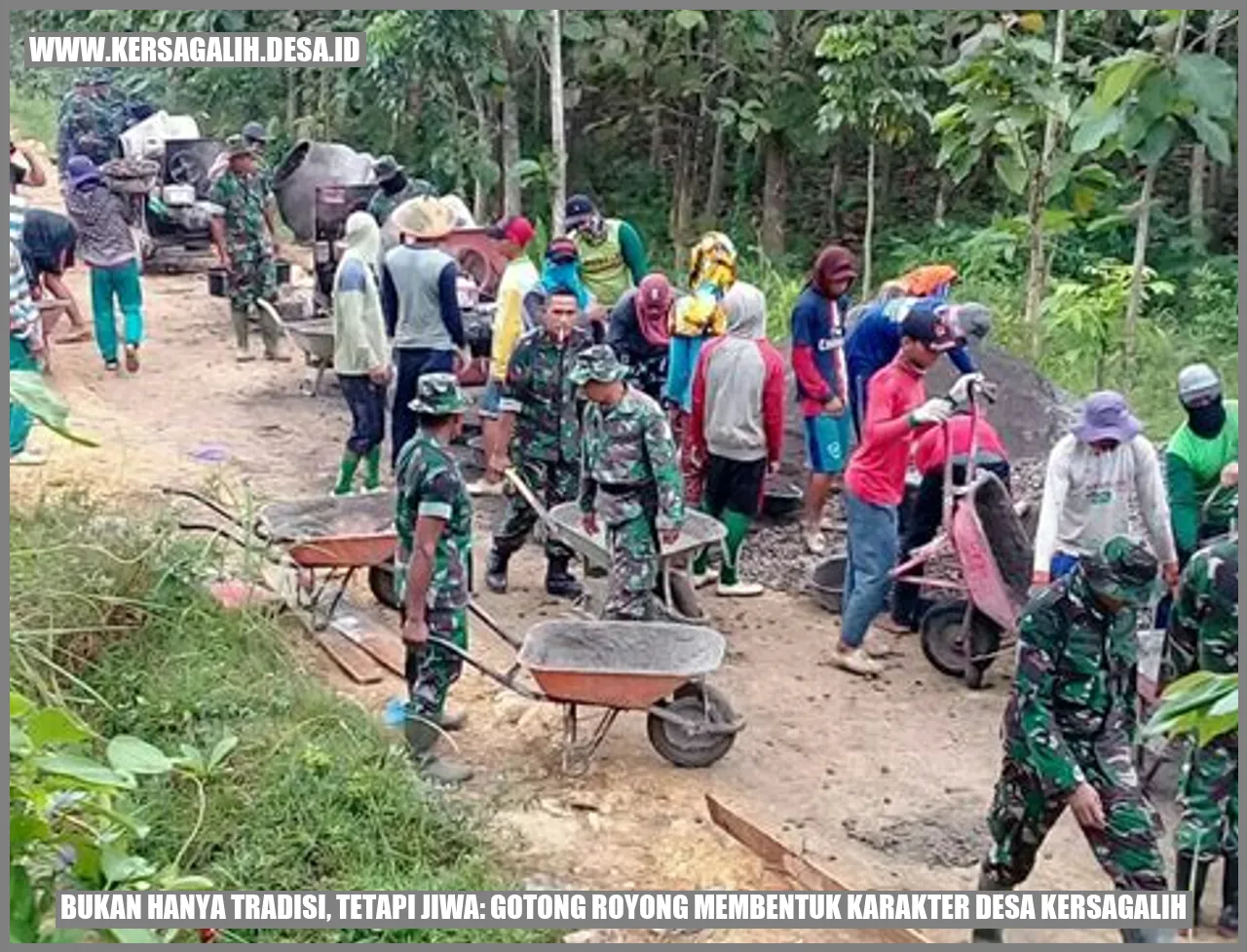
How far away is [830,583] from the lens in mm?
8508

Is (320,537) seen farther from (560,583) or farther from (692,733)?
(692,733)

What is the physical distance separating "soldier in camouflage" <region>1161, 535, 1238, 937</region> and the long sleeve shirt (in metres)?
1.06

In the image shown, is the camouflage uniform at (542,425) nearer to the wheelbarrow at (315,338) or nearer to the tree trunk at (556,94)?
the wheelbarrow at (315,338)

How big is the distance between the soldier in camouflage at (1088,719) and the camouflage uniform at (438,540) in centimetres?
221

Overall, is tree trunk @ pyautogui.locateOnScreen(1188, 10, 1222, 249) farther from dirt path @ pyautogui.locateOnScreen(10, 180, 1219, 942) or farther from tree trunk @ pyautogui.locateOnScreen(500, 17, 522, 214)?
dirt path @ pyautogui.locateOnScreen(10, 180, 1219, 942)

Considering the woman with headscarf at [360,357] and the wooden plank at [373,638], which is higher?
the woman with headscarf at [360,357]

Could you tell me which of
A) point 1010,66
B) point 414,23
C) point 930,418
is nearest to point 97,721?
point 930,418

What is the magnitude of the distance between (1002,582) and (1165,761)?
1.10 meters

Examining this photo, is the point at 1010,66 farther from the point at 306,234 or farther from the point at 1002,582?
the point at 306,234

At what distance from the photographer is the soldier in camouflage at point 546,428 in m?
8.31

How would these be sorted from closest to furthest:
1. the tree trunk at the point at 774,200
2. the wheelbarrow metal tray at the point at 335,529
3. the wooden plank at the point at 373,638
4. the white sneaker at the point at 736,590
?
the wheelbarrow metal tray at the point at 335,529 → the wooden plank at the point at 373,638 → the white sneaker at the point at 736,590 → the tree trunk at the point at 774,200
